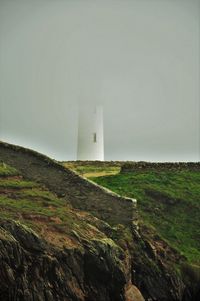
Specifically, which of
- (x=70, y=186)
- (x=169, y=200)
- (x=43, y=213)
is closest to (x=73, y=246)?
(x=43, y=213)

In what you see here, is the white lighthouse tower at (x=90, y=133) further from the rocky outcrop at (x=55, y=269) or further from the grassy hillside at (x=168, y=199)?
the rocky outcrop at (x=55, y=269)

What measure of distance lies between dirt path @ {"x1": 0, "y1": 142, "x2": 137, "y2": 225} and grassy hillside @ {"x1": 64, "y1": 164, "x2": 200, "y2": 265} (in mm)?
2212

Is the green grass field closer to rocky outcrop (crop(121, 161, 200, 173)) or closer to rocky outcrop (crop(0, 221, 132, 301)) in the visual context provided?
rocky outcrop (crop(121, 161, 200, 173))

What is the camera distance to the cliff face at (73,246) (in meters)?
32.0

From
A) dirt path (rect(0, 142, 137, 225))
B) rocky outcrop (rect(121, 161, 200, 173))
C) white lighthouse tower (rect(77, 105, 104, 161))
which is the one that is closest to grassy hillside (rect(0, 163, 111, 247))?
dirt path (rect(0, 142, 137, 225))

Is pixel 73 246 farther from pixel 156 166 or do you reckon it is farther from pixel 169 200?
pixel 156 166

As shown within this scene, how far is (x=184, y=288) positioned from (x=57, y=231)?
732 centimetres

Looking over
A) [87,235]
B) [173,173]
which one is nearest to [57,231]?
[87,235]

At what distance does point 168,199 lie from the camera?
1672 inches

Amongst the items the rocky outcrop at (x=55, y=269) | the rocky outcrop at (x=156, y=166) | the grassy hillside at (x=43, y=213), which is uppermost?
the rocky outcrop at (x=156, y=166)

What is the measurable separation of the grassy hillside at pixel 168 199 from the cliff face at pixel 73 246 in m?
1.56

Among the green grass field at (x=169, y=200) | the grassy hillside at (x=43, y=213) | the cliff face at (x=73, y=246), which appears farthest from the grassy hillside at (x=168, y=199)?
the grassy hillside at (x=43, y=213)

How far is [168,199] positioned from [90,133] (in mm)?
13065

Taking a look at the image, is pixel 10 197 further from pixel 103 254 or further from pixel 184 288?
pixel 184 288
